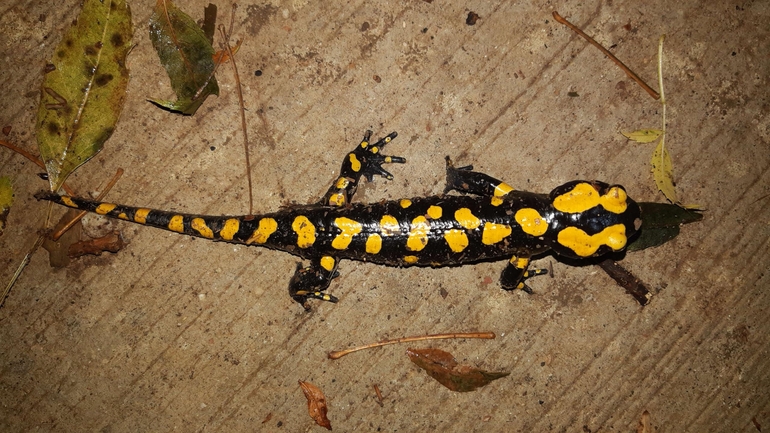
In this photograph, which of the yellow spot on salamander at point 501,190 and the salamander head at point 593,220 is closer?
the salamander head at point 593,220

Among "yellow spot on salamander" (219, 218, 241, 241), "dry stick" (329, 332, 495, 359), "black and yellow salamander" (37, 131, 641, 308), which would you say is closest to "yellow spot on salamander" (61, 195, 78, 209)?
"black and yellow salamander" (37, 131, 641, 308)

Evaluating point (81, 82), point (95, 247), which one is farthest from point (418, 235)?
point (81, 82)

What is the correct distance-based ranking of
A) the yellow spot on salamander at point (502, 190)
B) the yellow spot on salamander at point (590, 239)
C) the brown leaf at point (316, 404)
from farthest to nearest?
the brown leaf at point (316, 404) < the yellow spot on salamander at point (502, 190) < the yellow spot on salamander at point (590, 239)

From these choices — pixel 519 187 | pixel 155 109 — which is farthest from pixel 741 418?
pixel 155 109

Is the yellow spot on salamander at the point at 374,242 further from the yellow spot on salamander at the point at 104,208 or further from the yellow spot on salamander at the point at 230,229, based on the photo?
the yellow spot on salamander at the point at 104,208

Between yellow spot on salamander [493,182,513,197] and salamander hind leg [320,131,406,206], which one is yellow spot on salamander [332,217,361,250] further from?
yellow spot on salamander [493,182,513,197]

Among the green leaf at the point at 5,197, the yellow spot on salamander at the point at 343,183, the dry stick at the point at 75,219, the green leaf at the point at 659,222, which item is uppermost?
the green leaf at the point at 659,222

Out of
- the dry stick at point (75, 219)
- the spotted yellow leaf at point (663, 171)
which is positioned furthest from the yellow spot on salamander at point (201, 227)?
the spotted yellow leaf at point (663, 171)

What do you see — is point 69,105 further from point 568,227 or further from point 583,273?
point 583,273
